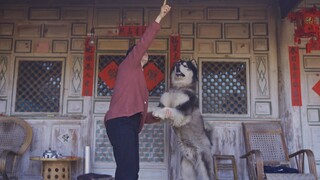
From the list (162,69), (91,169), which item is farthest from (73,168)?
(162,69)

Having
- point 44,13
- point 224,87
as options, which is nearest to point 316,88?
point 224,87

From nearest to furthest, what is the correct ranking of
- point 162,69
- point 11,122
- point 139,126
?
point 139,126 < point 11,122 < point 162,69

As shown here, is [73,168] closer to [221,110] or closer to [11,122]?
[11,122]

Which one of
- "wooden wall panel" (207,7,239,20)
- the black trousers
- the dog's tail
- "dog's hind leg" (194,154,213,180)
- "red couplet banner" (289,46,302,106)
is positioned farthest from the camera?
"wooden wall panel" (207,7,239,20)

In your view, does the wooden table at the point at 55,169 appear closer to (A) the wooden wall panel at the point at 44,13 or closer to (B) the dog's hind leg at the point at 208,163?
(B) the dog's hind leg at the point at 208,163

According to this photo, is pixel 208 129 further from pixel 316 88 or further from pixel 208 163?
pixel 316 88

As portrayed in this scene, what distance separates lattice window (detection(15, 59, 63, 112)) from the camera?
512 cm

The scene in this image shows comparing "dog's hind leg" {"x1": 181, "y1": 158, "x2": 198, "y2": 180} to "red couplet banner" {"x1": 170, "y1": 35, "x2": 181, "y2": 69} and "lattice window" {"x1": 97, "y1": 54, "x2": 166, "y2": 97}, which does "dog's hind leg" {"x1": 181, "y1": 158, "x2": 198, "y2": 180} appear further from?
"red couplet banner" {"x1": 170, "y1": 35, "x2": 181, "y2": 69}

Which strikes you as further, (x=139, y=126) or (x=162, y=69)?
(x=162, y=69)

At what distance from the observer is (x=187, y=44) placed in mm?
5195

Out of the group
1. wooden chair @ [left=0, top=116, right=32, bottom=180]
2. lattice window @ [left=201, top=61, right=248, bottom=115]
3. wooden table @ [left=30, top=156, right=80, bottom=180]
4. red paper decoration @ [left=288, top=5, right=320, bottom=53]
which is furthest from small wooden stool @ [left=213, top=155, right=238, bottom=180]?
wooden chair @ [left=0, top=116, right=32, bottom=180]

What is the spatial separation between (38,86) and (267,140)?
3.13 meters

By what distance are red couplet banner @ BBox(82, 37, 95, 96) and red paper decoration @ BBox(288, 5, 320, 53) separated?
8.66ft

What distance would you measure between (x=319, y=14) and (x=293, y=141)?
1.61m
